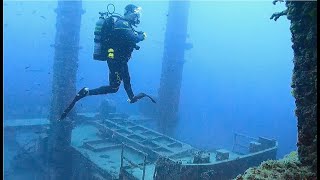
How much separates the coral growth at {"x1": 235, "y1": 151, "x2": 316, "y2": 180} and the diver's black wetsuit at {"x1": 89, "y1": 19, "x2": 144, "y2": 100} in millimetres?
4575

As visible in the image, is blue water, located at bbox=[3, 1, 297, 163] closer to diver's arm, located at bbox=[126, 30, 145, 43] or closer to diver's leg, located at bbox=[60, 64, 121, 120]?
diver's leg, located at bbox=[60, 64, 121, 120]

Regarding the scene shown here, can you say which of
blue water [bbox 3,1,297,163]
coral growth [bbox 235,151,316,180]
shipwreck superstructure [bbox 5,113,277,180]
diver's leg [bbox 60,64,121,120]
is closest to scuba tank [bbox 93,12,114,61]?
diver's leg [bbox 60,64,121,120]

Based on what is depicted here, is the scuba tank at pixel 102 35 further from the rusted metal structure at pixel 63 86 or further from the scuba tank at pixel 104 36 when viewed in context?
the rusted metal structure at pixel 63 86

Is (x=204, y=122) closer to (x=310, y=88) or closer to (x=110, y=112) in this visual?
(x=110, y=112)

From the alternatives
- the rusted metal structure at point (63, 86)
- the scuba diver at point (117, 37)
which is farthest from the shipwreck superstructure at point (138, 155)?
the scuba diver at point (117, 37)

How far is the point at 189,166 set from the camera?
8555 millimetres

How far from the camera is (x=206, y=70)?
98.1 metres

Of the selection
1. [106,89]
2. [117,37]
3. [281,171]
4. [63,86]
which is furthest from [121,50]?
[63,86]

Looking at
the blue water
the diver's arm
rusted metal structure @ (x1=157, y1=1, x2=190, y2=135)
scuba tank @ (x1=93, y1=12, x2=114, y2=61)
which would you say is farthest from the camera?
the blue water

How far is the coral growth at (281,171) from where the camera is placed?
265cm

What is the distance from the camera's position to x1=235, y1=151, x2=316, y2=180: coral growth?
2.65 meters

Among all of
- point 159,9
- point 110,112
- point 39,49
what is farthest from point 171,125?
point 159,9

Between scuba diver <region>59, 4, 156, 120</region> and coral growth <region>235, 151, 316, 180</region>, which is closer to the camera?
coral growth <region>235, 151, 316, 180</region>

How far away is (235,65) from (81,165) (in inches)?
3766
